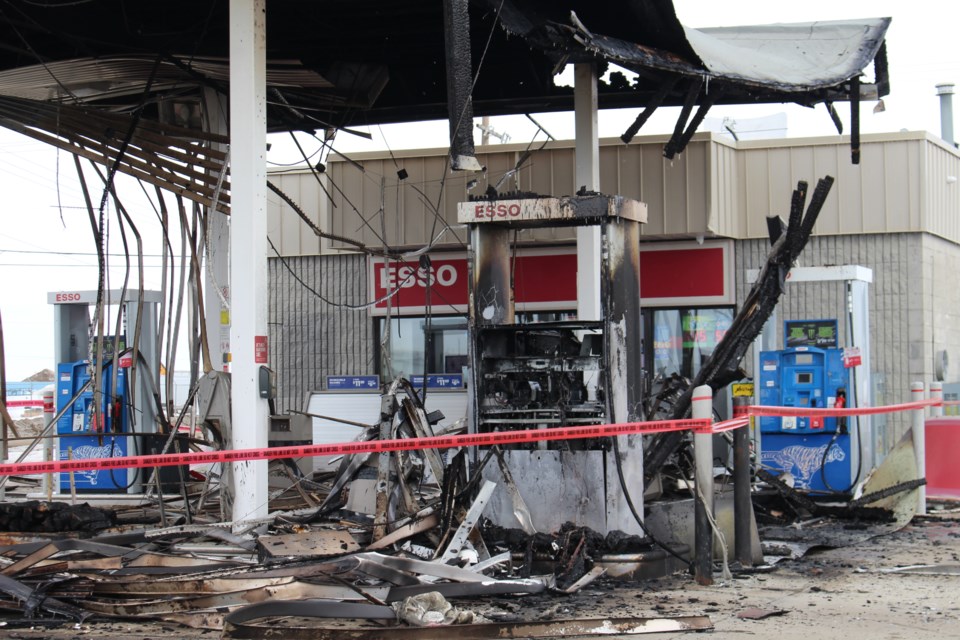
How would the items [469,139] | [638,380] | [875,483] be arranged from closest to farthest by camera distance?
1. [638,380]
2. [469,139]
3. [875,483]

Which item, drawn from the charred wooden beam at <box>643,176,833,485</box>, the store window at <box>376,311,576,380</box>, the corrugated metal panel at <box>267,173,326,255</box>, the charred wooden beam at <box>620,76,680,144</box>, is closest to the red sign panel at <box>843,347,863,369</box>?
the charred wooden beam at <box>620,76,680,144</box>

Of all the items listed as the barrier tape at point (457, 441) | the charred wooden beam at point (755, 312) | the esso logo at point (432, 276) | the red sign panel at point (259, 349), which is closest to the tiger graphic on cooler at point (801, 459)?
the charred wooden beam at point (755, 312)

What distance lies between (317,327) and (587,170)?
6777 mm

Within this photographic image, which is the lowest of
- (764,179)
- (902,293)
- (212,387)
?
(212,387)

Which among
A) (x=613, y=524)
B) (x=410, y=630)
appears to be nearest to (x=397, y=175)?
(x=613, y=524)

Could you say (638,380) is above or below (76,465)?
above

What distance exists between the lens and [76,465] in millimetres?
7934

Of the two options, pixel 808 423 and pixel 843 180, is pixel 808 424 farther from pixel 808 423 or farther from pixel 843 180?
pixel 843 180

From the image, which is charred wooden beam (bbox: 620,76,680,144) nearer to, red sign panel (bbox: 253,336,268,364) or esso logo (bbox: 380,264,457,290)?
red sign panel (bbox: 253,336,268,364)

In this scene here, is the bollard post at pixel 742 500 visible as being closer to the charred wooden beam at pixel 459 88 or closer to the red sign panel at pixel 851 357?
the charred wooden beam at pixel 459 88

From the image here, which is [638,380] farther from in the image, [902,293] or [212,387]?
[902,293]

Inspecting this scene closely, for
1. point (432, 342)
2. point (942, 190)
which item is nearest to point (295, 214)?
point (432, 342)

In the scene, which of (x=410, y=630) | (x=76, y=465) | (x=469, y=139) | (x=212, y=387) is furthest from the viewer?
(x=212, y=387)

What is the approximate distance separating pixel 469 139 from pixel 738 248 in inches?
360
